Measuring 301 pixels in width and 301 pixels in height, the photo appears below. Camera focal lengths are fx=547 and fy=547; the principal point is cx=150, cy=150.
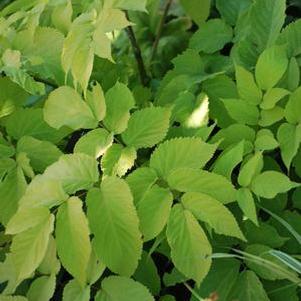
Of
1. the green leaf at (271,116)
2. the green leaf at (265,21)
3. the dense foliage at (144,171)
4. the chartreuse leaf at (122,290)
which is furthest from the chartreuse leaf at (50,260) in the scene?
the green leaf at (265,21)

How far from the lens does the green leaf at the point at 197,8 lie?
1.26m

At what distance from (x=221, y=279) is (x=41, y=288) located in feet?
1.04

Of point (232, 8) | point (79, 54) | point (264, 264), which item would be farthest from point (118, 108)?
point (232, 8)

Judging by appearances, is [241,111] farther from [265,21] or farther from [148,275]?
[148,275]

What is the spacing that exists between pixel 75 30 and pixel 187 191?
1.02ft

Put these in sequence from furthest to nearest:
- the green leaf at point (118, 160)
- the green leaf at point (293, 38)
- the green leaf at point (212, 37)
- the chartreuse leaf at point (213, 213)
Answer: the green leaf at point (212, 37)
the green leaf at point (293, 38)
the green leaf at point (118, 160)
the chartreuse leaf at point (213, 213)

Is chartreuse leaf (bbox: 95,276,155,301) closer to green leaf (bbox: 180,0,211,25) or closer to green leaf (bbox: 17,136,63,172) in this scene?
green leaf (bbox: 17,136,63,172)

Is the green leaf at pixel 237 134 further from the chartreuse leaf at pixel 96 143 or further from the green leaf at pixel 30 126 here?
the green leaf at pixel 30 126

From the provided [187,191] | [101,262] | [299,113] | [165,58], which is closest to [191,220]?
[187,191]

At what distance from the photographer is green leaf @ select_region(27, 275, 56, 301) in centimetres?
94

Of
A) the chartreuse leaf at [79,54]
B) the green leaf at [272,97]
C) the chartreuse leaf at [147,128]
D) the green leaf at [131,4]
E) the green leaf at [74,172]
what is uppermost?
the green leaf at [131,4]

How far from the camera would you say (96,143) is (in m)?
0.92

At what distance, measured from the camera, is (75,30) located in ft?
2.86

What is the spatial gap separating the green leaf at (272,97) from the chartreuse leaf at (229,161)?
104mm
